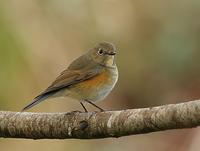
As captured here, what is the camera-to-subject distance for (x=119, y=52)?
9.33m

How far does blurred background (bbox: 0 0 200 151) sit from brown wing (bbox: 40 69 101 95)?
97.0 inches

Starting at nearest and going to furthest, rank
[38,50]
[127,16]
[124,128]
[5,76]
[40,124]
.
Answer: [124,128] → [40,124] → [5,76] → [38,50] → [127,16]

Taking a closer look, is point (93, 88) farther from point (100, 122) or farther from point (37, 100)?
point (100, 122)

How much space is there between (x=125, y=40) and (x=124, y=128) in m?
5.44

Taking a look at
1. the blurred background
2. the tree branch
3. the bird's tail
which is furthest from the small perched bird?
the blurred background

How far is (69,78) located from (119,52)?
4.21 meters

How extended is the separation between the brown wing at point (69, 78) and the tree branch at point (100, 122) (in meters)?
0.53

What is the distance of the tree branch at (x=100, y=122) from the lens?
3.50m

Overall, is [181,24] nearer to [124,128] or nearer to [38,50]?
[38,50]

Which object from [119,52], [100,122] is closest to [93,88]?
[100,122]

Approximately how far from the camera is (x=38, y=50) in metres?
8.25

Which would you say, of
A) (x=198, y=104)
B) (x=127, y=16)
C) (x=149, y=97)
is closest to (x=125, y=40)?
(x=127, y=16)

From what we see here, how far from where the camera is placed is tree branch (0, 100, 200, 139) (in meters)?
3.50

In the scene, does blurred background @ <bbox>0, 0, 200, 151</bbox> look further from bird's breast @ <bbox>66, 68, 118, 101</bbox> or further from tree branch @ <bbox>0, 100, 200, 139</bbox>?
tree branch @ <bbox>0, 100, 200, 139</bbox>
